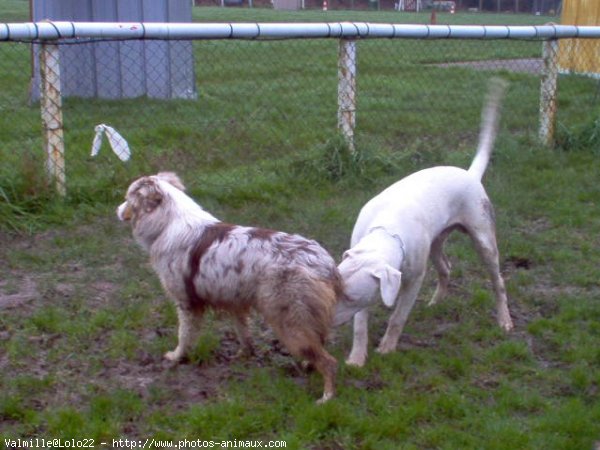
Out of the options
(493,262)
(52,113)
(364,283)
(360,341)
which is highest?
(52,113)

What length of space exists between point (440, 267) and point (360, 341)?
1.05m

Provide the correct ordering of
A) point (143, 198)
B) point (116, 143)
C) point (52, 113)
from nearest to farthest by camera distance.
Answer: point (143, 198) < point (52, 113) < point (116, 143)

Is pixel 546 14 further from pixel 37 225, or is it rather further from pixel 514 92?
pixel 37 225

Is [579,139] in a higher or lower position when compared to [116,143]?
lower

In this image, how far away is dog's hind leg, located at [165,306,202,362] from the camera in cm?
467

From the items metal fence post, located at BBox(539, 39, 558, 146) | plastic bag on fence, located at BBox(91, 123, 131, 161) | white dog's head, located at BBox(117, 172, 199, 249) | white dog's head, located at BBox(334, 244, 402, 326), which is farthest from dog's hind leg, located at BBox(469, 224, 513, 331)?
metal fence post, located at BBox(539, 39, 558, 146)

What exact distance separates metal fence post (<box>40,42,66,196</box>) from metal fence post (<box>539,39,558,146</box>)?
4800 mm

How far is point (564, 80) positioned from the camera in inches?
504

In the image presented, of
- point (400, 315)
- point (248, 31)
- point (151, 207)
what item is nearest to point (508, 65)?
point (248, 31)

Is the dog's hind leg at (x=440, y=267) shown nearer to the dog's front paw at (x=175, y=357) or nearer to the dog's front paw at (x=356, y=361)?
the dog's front paw at (x=356, y=361)

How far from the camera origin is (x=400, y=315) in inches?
194

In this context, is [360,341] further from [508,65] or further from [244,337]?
[508,65]

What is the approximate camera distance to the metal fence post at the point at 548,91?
361 inches

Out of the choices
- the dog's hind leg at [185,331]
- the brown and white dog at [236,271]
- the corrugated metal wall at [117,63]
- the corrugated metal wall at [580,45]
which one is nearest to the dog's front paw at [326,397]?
the brown and white dog at [236,271]
